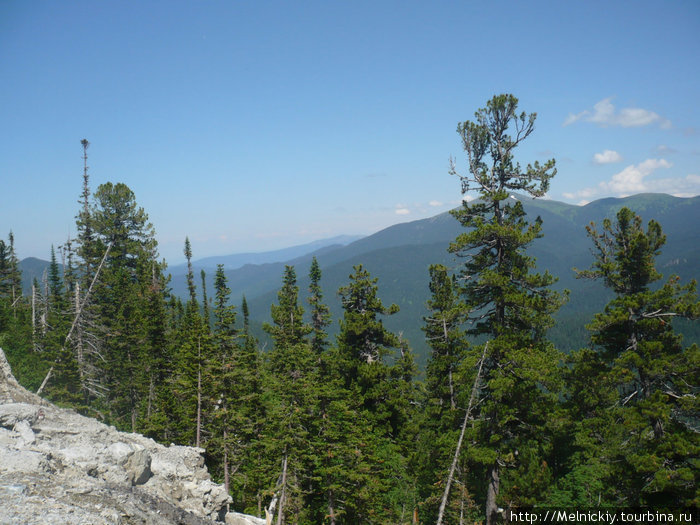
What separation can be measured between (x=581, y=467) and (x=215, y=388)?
813 inches

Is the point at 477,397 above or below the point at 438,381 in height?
above

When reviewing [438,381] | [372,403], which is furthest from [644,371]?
[372,403]

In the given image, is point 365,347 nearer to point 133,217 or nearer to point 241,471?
point 241,471

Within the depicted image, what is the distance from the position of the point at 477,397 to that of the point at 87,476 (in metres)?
13.6

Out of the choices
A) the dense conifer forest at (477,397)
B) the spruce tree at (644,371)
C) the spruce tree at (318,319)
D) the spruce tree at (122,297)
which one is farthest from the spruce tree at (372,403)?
the spruce tree at (122,297)

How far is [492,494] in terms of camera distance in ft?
55.0

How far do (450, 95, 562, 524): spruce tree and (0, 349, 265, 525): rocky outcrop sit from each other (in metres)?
11.4

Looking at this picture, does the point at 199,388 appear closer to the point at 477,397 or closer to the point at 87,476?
the point at 87,476

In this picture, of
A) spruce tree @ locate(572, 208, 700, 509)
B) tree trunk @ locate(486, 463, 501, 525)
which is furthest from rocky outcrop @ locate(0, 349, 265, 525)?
spruce tree @ locate(572, 208, 700, 509)

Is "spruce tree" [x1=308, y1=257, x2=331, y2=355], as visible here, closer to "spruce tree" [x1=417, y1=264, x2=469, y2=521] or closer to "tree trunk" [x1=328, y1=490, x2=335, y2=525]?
"spruce tree" [x1=417, y1=264, x2=469, y2=521]

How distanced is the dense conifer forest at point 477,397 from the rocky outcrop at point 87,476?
13.0 ft

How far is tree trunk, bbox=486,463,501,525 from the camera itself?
16.6 m

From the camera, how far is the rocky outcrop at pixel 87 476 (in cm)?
914

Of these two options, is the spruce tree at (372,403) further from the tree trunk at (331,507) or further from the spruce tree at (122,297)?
the spruce tree at (122,297)
